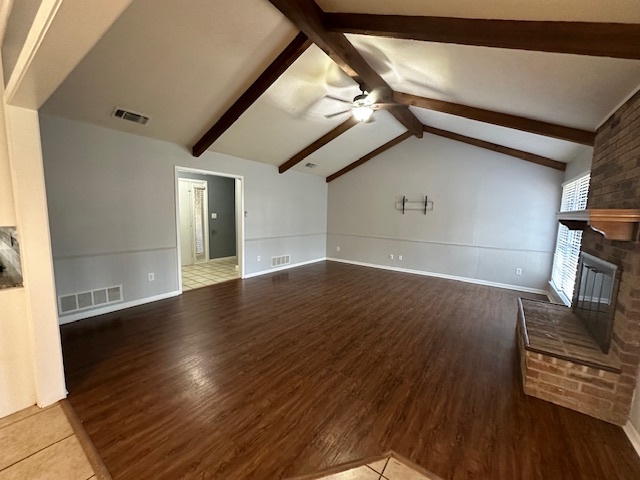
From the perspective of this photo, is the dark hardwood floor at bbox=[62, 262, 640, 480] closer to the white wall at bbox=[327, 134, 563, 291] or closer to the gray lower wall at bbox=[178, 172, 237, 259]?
the white wall at bbox=[327, 134, 563, 291]

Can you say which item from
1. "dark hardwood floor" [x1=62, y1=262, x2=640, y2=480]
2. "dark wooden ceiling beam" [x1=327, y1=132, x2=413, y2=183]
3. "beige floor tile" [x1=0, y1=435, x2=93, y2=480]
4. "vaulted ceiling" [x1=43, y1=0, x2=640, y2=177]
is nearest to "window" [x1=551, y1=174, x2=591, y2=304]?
"vaulted ceiling" [x1=43, y1=0, x2=640, y2=177]

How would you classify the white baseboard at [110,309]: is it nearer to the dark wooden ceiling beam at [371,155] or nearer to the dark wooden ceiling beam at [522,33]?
the dark wooden ceiling beam at [522,33]

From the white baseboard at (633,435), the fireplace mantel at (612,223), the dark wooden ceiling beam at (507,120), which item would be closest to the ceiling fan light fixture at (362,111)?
the dark wooden ceiling beam at (507,120)

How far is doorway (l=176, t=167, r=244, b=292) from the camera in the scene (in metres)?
6.35

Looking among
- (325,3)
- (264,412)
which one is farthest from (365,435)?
(325,3)

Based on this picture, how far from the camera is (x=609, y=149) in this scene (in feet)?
8.36

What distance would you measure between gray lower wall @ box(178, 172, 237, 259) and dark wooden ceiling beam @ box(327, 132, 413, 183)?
9.31 ft

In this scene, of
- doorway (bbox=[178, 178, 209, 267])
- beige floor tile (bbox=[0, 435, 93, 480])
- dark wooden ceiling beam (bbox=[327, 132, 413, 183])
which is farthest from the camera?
doorway (bbox=[178, 178, 209, 267])

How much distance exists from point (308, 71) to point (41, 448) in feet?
13.4

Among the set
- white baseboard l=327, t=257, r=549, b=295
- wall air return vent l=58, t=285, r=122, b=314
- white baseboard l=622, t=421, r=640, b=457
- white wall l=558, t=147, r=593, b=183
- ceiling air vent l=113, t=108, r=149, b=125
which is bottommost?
white baseboard l=622, t=421, r=640, b=457

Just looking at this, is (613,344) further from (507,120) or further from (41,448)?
(41,448)

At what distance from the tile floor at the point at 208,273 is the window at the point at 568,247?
5.64m

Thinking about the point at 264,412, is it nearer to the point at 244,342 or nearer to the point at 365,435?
the point at 365,435

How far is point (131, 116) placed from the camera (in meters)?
3.42
